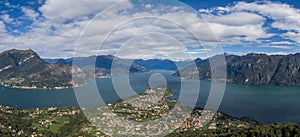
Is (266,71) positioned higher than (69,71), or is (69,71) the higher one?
(69,71)

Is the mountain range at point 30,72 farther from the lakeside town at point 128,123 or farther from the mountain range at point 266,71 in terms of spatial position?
the lakeside town at point 128,123

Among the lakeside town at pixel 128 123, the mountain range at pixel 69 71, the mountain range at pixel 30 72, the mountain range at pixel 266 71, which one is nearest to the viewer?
the lakeside town at pixel 128 123

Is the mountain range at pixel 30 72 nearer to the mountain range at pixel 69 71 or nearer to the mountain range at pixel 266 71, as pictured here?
A: the mountain range at pixel 69 71

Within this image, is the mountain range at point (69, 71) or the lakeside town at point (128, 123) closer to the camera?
the lakeside town at point (128, 123)

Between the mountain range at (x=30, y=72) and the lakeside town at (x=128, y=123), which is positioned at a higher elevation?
the mountain range at (x=30, y=72)

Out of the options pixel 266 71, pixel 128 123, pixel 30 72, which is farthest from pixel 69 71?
pixel 128 123

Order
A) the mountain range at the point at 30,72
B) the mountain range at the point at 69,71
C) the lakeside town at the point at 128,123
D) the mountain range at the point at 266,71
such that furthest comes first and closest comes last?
the mountain range at the point at 266,71 < the mountain range at the point at 69,71 < the mountain range at the point at 30,72 < the lakeside town at the point at 128,123

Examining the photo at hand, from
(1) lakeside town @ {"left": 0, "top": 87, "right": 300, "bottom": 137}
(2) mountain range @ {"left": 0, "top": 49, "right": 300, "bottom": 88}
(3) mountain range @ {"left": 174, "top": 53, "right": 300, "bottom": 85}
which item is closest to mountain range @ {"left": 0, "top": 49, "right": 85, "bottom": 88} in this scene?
(2) mountain range @ {"left": 0, "top": 49, "right": 300, "bottom": 88}

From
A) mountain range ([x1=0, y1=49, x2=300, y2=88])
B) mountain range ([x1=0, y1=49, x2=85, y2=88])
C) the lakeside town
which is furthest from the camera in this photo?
mountain range ([x1=0, y1=49, x2=300, y2=88])

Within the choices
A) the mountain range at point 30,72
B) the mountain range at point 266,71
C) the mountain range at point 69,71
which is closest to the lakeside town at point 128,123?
the mountain range at point 30,72

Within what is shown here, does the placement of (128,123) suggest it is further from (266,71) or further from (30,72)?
(266,71)

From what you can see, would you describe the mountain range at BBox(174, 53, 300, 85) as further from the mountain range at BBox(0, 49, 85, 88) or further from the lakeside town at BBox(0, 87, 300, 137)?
the lakeside town at BBox(0, 87, 300, 137)

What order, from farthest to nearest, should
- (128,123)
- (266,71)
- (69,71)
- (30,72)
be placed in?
(266,71) → (69,71) → (30,72) → (128,123)
